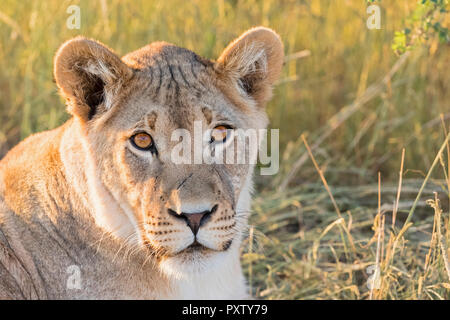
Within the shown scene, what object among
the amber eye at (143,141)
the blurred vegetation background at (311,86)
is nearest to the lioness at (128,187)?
the amber eye at (143,141)

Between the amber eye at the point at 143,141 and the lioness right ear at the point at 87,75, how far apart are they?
227 millimetres

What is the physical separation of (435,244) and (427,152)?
1887 mm

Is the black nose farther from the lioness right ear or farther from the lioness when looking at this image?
the lioness right ear

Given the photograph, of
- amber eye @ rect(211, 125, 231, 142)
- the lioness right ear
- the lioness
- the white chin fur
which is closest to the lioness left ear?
the lioness

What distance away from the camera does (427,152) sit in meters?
5.53

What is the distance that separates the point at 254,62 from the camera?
346 centimetres

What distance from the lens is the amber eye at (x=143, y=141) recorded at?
3.08 metres

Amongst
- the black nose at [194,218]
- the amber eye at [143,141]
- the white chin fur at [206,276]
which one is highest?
the amber eye at [143,141]

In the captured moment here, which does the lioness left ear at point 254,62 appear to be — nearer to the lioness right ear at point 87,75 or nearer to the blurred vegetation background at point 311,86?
the lioness right ear at point 87,75

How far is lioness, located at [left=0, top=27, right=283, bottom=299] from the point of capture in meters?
3.01

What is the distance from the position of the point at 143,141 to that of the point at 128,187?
0.67 ft

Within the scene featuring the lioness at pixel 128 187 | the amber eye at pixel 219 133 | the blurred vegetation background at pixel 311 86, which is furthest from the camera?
the blurred vegetation background at pixel 311 86

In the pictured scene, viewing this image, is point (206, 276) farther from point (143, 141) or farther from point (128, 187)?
point (143, 141)

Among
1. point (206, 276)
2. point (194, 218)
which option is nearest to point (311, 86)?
point (206, 276)
